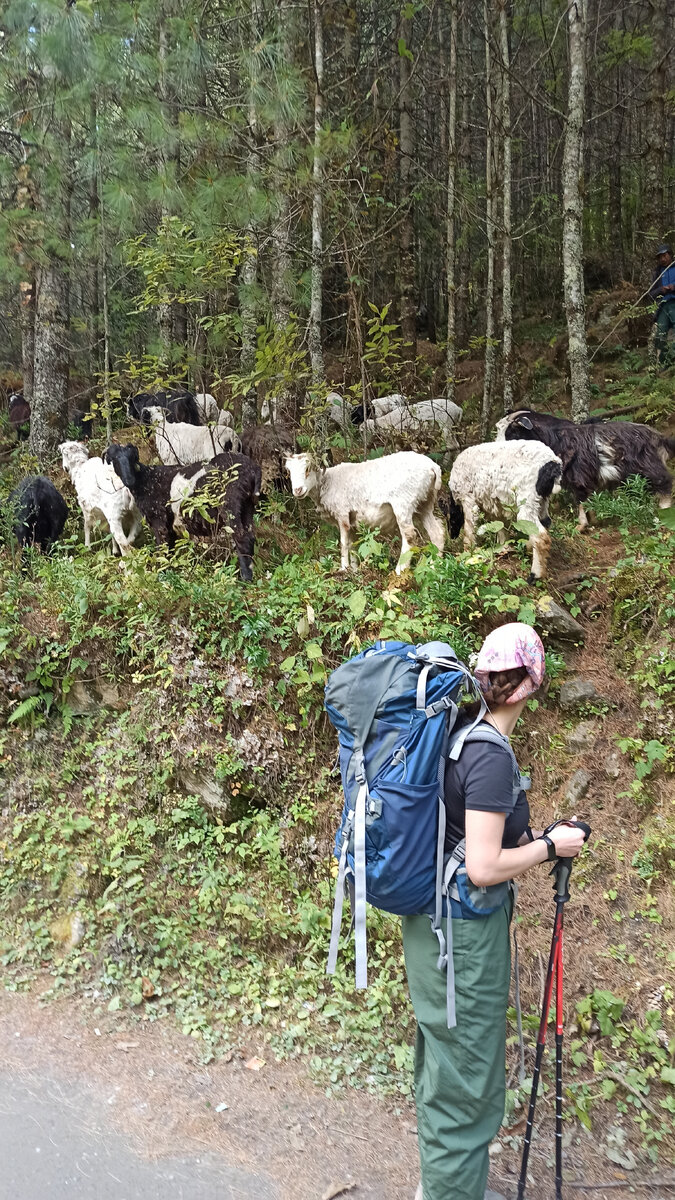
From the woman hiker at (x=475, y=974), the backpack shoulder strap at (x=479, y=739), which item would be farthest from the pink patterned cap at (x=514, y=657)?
the backpack shoulder strap at (x=479, y=739)

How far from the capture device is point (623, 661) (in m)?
5.38

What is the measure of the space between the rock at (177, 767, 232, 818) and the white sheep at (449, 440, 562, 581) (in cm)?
297

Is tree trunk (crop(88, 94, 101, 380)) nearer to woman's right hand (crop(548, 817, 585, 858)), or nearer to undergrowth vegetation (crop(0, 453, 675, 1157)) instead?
undergrowth vegetation (crop(0, 453, 675, 1157))

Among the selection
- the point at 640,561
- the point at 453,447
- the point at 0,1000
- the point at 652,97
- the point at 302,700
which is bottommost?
the point at 0,1000

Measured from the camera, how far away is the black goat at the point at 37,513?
829 centimetres

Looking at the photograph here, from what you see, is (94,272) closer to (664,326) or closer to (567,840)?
(664,326)

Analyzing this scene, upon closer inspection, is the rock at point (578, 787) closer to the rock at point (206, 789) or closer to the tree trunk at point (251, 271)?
the rock at point (206, 789)

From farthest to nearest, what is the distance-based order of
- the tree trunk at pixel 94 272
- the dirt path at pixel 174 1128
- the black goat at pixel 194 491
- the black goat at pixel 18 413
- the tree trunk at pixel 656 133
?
the black goat at pixel 18 413, the tree trunk at pixel 656 133, the tree trunk at pixel 94 272, the black goat at pixel 194 491, the dirt path at pixel 174 1128

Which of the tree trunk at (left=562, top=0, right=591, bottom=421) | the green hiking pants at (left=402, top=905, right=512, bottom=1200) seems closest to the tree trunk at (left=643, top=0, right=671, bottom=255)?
the tree trunk at (left=562, top=0, right=591, bottom=421)

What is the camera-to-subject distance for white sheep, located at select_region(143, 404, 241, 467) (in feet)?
30.4

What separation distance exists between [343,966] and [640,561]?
371 centimetres

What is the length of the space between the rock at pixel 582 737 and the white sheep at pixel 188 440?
567 centimetres

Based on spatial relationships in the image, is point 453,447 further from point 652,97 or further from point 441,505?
point 652,97

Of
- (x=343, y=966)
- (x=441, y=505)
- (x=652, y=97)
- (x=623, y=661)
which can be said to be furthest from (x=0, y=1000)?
(x=652, y=97)
